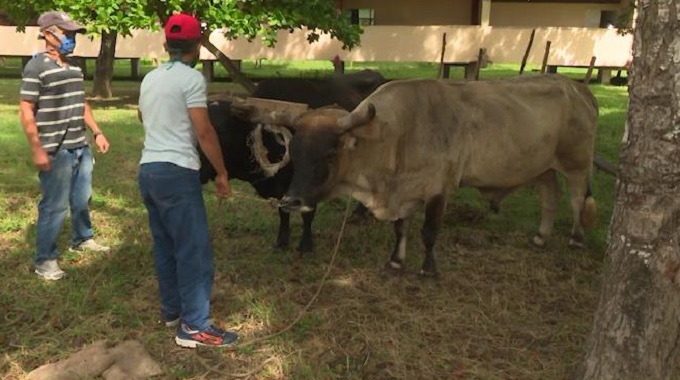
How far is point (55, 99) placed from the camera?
5.18m

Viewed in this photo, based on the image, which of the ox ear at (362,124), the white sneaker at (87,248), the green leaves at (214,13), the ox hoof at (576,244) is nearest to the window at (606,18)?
the green leaves at (214,13)

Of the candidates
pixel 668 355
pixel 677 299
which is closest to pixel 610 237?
pixel 677 299

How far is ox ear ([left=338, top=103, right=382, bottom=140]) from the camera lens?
517cm

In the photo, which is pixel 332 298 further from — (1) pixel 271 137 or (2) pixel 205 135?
(2) pixel 205 135

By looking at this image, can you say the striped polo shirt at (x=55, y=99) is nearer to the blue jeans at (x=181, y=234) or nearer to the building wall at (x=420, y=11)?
the blue jeans at (x=181, y=234)

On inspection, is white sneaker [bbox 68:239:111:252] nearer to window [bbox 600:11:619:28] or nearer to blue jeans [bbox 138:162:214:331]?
blue jeans [bbox 138:162:214:331]

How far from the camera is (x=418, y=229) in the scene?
7199 mm

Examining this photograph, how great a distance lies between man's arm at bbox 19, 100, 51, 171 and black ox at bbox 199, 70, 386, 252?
1194mm

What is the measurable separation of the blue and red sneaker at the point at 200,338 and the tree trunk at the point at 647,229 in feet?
7.26

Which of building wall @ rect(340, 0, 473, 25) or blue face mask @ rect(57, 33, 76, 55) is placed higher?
building wall @ rect(340, 0, 473, 25)

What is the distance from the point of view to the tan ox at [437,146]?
523 cm

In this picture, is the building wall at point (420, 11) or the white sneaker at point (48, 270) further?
the building wall at point (420, 11)

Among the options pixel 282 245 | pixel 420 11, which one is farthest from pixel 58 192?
pixel 420 11

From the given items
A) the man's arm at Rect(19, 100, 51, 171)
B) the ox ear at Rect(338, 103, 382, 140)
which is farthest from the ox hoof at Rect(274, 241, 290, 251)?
the man's arm at Rect(19, 100, 51, 171)
